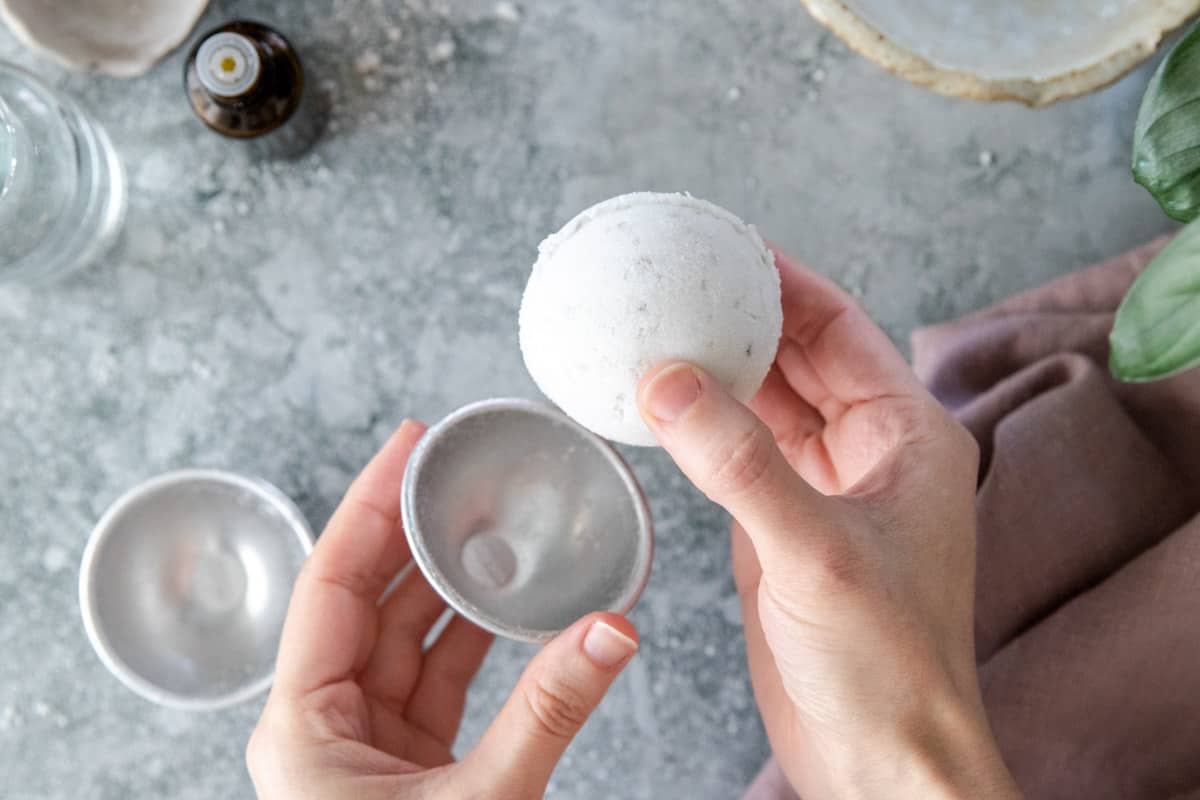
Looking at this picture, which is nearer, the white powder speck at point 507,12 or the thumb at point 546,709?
the thumb at point 546,709

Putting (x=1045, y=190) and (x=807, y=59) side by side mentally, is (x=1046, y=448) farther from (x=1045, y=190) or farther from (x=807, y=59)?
(x=807, y=59)

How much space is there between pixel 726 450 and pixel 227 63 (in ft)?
1.58

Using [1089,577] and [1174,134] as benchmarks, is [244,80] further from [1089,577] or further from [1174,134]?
[1089,577]

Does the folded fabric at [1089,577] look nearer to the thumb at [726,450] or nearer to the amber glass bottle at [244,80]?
the thumb at [726,450]

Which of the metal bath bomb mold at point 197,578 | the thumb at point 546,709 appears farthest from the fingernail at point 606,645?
the metal bath bomb mold at point 197,578

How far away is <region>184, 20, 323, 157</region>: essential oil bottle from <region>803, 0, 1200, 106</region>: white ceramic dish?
40 centimetres

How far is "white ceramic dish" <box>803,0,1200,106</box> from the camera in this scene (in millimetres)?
713

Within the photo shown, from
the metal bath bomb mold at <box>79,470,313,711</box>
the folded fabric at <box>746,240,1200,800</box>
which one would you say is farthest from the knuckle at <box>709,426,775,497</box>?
the metal bath bomb mold at <box>79,470,313,711</box>

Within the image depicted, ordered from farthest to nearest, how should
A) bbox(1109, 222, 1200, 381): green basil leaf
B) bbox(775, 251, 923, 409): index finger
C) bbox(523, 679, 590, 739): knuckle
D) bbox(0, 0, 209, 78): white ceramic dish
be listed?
1. bbox(0, 0, 209, 78): white ceramic dish
2. bbox(775, 251, 923, 409): index finger
3. bbox(523, 679, 590, 739): knuckle
4. bbox(1109, 222, 1200, 381): green basil leaf

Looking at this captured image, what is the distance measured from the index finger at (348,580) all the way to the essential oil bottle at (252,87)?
0.88 ft

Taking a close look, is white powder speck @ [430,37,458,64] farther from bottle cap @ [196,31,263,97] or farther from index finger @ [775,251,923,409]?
index finger @ [775,251,923,409]

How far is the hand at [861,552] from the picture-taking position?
52 centimetres

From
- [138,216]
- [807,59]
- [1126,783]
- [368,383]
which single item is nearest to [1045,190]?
[807,59]

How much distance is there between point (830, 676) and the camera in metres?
0.58
